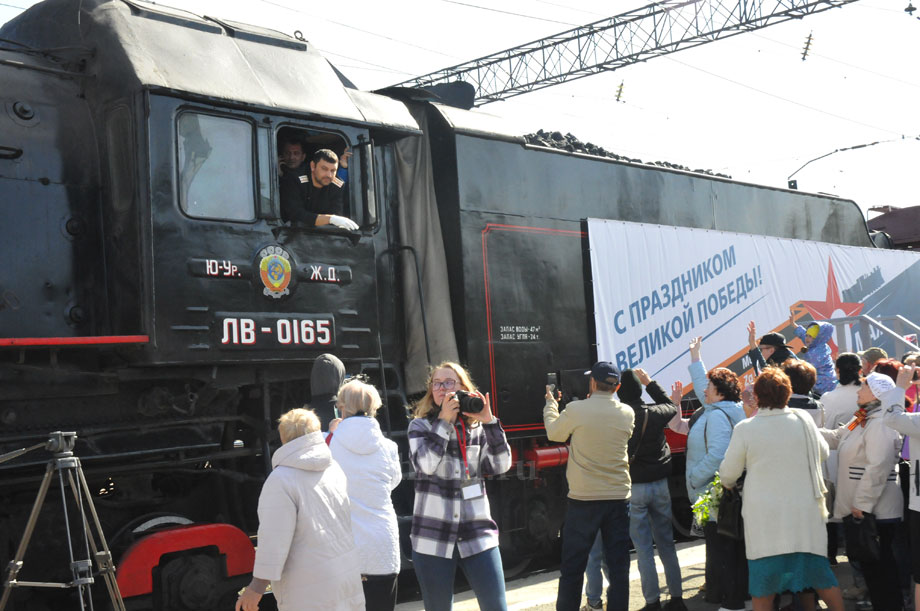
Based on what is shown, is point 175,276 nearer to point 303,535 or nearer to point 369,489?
point 369,489

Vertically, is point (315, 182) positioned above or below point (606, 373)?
above

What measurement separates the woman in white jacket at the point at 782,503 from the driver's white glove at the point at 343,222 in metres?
3.17

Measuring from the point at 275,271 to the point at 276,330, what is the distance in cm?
42

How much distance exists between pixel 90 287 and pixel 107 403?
0.83 metres

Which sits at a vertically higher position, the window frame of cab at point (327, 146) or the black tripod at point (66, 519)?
the window frame of cab at point (327, 146)

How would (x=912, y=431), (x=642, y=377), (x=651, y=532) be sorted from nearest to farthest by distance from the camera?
1. (x=912, y=431)
2. (x=651, y=532)
3. (x=642, y=377)

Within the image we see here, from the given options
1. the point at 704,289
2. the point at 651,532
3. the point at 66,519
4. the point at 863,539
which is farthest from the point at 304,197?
the point at 704,289

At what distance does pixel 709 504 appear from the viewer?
6695 mm

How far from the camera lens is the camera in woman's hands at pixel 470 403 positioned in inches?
208

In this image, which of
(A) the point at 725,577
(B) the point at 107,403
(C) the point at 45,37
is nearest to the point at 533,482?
(A) the point at 725,577

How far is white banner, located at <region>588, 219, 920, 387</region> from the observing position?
32.9 feet

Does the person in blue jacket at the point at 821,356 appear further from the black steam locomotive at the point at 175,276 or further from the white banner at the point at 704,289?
the black steam locomotive at the point at 175,276

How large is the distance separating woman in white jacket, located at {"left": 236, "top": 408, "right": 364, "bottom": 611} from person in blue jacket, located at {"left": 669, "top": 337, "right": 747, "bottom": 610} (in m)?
3.11

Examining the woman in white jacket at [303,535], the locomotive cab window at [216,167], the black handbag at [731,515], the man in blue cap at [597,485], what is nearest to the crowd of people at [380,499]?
the woman in white jacket at [303,535]
